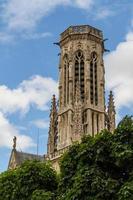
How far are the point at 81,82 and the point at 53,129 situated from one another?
296 inches

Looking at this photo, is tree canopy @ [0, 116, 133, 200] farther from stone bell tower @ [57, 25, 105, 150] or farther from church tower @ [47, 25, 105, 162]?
stone bell tower @ [57, 25, 105, 150]

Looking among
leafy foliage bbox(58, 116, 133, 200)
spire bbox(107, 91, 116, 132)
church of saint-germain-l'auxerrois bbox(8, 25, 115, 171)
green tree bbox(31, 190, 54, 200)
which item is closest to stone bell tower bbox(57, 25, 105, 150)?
church of saint-germain-l'auxerrois bbox(8, 25, 115, 171)

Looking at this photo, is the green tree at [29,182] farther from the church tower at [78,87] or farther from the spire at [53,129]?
the spire at [53,129]

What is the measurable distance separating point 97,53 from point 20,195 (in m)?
39.6

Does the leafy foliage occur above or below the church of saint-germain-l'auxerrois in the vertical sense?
below

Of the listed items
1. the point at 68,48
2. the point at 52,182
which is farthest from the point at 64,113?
the point at 52,182

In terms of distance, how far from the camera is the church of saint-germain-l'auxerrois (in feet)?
223

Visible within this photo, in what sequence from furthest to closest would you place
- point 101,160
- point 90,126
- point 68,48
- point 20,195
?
point 68,48, point 90,126, point 20,195, point 101,160

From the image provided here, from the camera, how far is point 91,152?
31.8 meters

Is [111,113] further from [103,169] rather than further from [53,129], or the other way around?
[103,169]

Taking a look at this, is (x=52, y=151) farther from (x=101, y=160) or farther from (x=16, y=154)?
(x=101, y=160)

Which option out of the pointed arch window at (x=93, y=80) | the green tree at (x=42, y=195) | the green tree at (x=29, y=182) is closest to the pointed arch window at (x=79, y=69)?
the pointed arch window at (x=93, y=80)

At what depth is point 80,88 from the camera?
70.0m

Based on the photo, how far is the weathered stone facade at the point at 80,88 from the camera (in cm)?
6769
